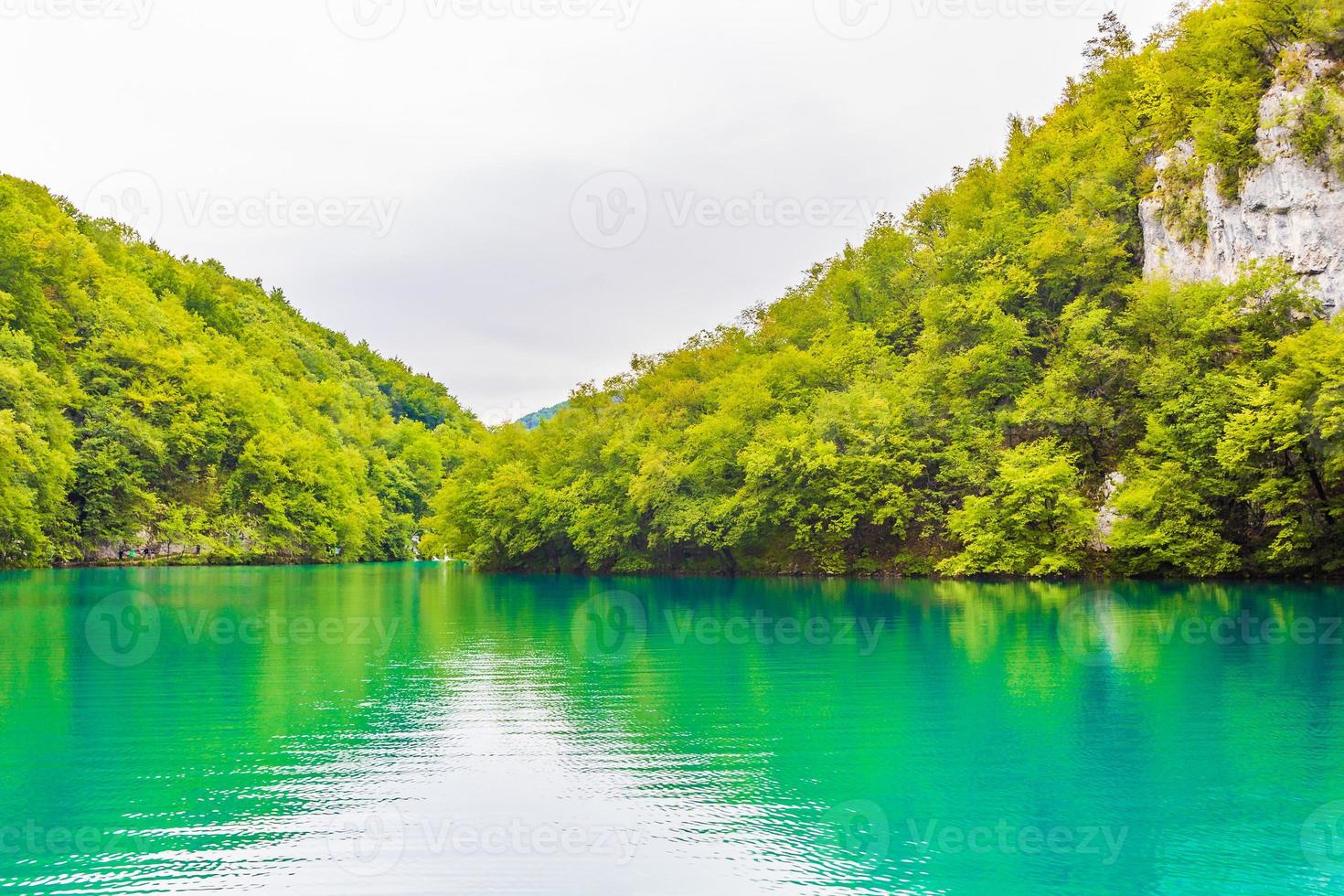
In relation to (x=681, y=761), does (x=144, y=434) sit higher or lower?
higher

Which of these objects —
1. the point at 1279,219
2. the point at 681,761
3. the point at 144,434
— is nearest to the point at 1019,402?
the point at 1279,219

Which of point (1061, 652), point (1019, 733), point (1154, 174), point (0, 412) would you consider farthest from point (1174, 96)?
point (0, 412)

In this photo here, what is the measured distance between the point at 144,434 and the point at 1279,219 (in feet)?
253

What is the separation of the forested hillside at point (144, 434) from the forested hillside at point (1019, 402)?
21.2 m

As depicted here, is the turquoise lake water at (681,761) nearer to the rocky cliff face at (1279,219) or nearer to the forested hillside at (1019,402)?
the forested hillside at (1019,402)

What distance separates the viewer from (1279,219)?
136ft

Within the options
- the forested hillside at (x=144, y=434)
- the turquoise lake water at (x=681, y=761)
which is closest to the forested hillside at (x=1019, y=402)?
the turquoise lake water at (x=681, y=761)

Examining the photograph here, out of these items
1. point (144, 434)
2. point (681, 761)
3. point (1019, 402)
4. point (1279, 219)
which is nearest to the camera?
point (681, 761)

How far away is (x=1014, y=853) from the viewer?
8.84m

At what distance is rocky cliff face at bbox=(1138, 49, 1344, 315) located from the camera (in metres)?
39.9

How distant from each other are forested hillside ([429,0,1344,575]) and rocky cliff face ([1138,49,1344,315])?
74 centimetres

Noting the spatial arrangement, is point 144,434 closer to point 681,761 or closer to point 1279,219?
point 681,761

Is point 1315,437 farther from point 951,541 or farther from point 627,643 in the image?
point 627,643

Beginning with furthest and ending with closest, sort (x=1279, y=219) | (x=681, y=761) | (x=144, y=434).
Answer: (x=144, y=434) → (x=1279, y=219) → (x=681, y=761)
